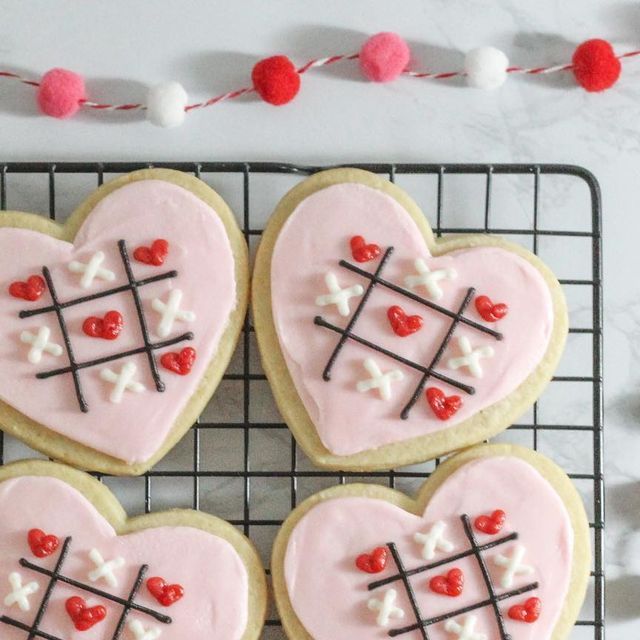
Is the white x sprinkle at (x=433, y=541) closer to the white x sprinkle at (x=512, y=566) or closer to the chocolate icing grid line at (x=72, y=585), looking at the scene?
the white x sprinkle at (x=512, y=566)

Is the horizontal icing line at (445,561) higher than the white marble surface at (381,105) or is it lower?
lower

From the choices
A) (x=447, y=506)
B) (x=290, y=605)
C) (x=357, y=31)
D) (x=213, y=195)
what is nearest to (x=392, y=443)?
(x=447, y=506)

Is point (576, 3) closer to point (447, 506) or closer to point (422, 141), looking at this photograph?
point (422, 141)

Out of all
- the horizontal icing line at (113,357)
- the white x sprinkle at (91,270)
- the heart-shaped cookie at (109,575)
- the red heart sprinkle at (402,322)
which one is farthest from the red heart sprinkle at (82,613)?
the red heart sprinkle at (402,322)

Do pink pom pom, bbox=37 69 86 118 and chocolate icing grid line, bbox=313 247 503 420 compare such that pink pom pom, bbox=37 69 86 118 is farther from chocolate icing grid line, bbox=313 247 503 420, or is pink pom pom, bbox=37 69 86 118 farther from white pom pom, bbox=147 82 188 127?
chocolate icing grid line, bbox=313 247 503 420

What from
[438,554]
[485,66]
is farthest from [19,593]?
[485,66]

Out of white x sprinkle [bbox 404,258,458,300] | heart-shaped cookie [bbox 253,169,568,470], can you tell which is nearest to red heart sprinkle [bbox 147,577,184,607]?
heart-shaped cookie [bbox 253,169,568,470]
